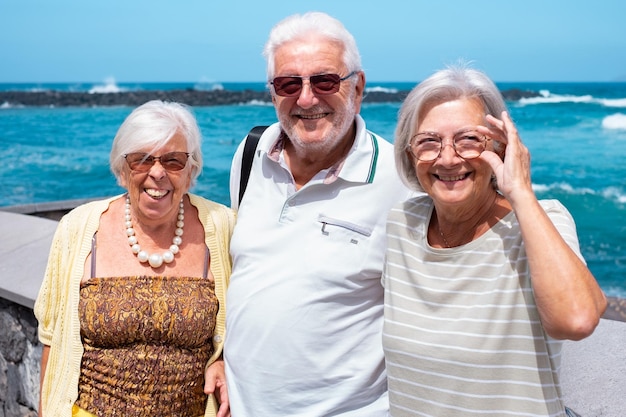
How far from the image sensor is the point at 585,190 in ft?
70.1

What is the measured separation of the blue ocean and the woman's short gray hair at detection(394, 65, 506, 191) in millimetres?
9081

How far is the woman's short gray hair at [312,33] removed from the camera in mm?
2574

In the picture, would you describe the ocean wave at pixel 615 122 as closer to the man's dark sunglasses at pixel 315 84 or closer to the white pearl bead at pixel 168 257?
the man's dark sunglasses at pixel 315 84

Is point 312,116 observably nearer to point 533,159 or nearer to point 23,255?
point 23,255

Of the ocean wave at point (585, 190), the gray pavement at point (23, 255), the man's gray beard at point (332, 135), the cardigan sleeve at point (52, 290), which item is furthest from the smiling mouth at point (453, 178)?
the ocean wave at point (585, 190)

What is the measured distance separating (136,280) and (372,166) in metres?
1.03

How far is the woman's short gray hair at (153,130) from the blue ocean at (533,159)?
8780 millimetres

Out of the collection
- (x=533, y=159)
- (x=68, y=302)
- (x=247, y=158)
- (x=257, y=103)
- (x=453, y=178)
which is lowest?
(x=257, y=103)

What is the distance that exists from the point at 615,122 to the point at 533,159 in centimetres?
1328

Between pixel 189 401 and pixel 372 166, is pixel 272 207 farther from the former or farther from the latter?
pixel 189 401

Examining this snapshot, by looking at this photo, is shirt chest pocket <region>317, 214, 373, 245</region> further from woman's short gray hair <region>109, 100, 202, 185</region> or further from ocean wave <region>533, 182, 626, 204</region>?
ocean wave <region>533, 182, 626, 204</region>

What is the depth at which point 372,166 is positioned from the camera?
258 centimetres

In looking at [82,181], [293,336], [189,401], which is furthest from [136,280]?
[82,181]

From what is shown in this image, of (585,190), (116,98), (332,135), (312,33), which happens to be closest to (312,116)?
(332,135)
